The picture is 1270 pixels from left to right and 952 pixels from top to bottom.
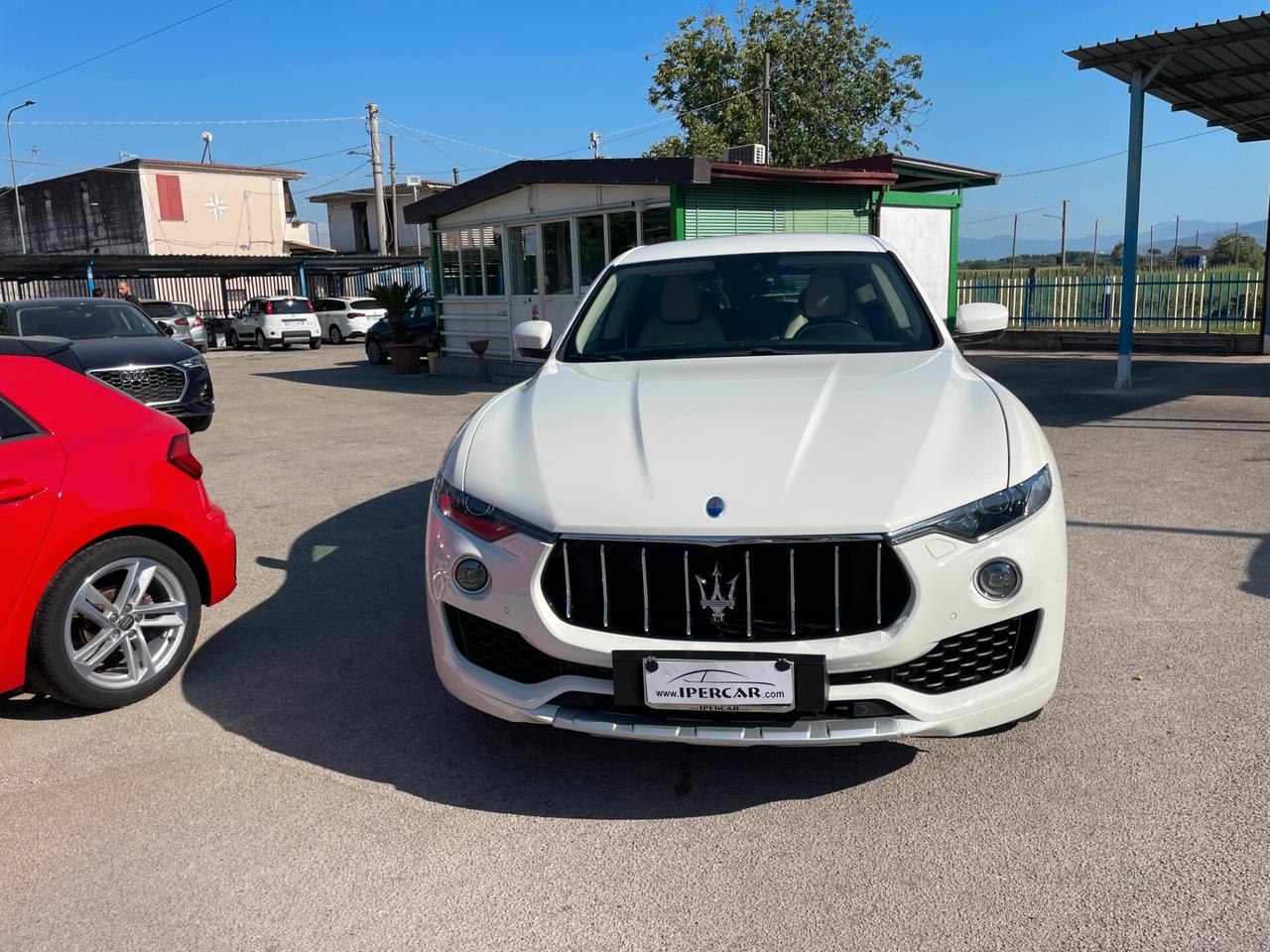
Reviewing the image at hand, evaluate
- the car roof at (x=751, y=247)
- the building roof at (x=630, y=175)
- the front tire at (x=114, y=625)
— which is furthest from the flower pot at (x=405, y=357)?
the front tire at (x=114, y=625)

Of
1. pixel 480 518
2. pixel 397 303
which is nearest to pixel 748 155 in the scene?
pixel 397 303

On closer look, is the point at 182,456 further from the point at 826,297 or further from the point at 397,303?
the point at 397,303

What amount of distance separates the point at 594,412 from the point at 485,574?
2.42 ft

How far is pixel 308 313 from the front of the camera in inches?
1130

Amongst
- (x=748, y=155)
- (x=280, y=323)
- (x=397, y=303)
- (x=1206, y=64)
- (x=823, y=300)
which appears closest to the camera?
(x=823, y=300)

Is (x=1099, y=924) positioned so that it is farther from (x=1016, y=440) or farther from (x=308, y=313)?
(x=308, y=313)

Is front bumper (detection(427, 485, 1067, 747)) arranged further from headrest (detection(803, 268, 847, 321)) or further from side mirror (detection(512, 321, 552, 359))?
side mirror (detection(512, 321, 552, 359))

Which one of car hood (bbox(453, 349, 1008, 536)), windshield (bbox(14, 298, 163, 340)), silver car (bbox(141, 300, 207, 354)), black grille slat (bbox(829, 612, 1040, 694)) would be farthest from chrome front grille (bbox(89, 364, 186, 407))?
silver car (bbox(141, 300, 207, 354))

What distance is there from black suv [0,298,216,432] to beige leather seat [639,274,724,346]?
23.1 ft

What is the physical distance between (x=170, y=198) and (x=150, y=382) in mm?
39560

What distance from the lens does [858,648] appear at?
2646 mm

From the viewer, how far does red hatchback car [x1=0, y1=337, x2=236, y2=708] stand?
344cm

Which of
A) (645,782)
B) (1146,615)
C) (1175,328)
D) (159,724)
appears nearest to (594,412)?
(645,782)

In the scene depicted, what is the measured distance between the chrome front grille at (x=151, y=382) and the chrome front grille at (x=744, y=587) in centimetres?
885
